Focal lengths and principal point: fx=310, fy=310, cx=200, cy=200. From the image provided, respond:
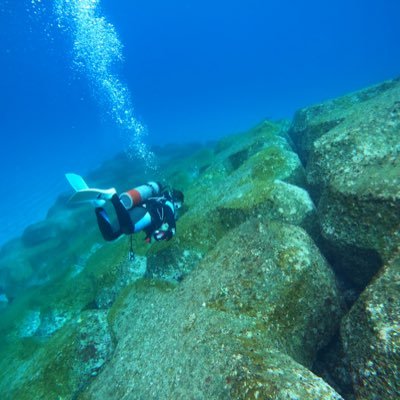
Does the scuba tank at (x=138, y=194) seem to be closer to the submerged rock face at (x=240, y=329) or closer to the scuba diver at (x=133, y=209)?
the scuba diver at (x=133, y=209)

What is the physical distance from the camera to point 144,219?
661cm

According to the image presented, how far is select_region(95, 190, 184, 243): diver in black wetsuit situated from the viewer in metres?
6.13

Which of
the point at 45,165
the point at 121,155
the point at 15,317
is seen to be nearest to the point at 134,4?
the point at 45,165

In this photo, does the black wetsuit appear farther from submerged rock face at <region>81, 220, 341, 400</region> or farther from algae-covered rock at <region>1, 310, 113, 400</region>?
algae-covered rock at <region>1, 310, 113, 400</region>

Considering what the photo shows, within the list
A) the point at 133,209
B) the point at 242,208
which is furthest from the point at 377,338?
the point at 133,209

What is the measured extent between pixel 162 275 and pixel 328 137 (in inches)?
182

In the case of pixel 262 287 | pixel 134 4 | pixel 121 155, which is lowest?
pixel 262 287

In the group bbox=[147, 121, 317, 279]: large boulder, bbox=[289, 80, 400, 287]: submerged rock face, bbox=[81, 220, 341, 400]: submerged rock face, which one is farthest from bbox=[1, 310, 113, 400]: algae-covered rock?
bbox=[289, 80, 400, 287]: submerged rock face

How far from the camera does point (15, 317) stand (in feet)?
35.7

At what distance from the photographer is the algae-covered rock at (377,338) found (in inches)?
120

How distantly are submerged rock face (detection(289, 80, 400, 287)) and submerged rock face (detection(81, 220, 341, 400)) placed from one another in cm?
59

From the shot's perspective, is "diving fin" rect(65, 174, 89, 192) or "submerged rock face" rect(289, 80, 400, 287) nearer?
"submerged rock face" rect(289, 80, 400, 287)

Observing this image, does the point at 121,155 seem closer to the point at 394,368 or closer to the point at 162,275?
Result: the point at 162,275

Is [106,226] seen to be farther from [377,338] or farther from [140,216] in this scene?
[377,338]
